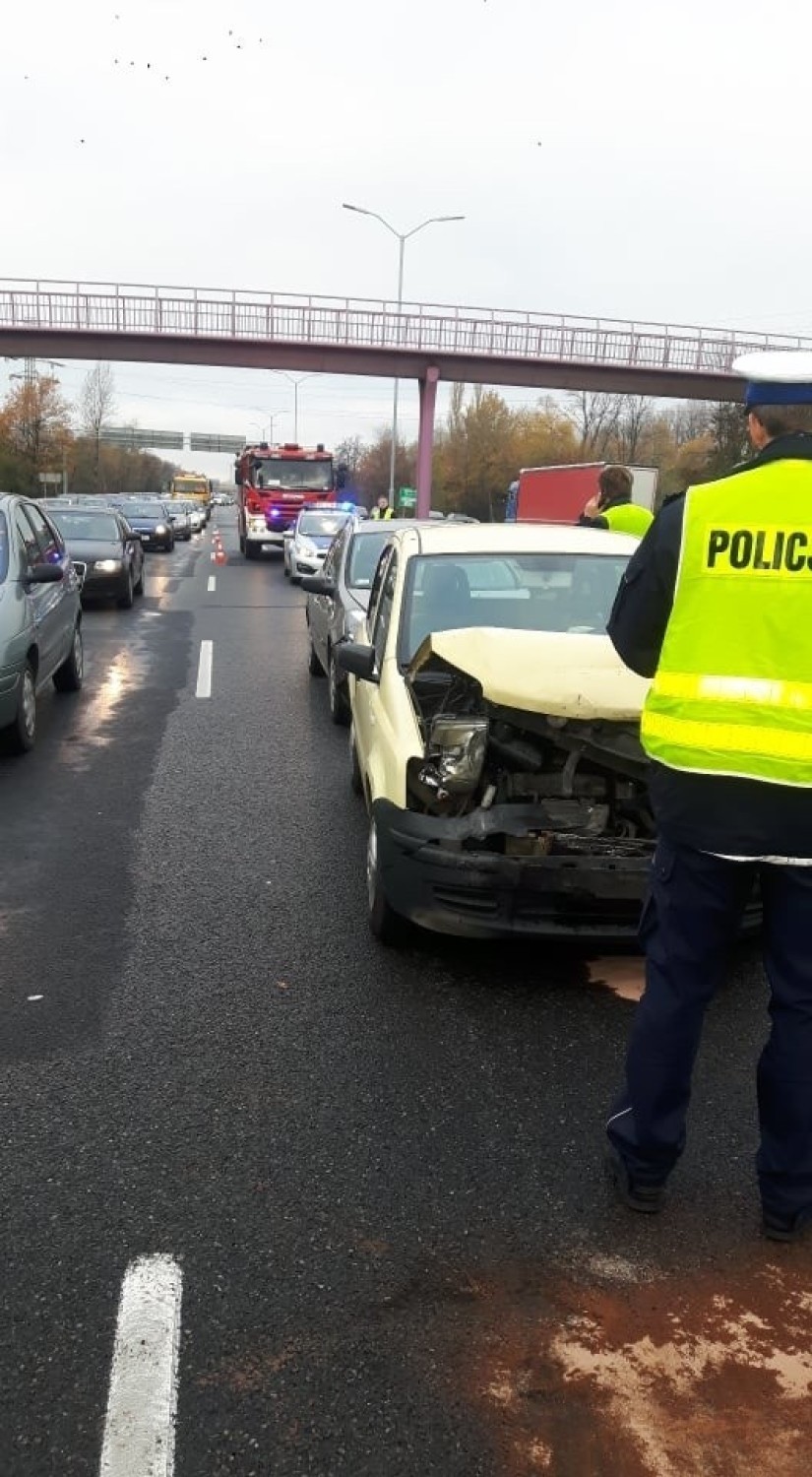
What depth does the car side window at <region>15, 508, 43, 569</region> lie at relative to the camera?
26.4 ft

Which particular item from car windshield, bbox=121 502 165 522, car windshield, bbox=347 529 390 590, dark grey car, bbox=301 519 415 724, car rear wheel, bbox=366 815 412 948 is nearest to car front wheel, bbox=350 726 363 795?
dark grey car, bbox=301 519 415 724

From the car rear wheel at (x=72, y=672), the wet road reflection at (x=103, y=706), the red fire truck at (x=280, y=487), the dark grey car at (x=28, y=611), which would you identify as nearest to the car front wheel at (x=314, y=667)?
the wet road reflection at (x=103, y=706)

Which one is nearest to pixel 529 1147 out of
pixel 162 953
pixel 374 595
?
pixel 162 953

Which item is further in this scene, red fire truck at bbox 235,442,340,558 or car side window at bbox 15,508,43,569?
red fire truck at bbox 235,442,340,558

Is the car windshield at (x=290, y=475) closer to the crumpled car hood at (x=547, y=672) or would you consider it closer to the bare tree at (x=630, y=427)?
the crumpled car hood at (x=547, y=672)

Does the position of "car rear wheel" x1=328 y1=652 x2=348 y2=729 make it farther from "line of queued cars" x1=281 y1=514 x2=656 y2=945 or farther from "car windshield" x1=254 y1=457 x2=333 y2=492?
"car windshield" x1=254 y1=457 x2=333 y2=492

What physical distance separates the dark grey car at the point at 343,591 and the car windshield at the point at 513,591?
2.31m

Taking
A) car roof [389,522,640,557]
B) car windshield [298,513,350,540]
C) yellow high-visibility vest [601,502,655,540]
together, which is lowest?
car windshield [298,513,350,540]

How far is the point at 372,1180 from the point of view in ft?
9.70

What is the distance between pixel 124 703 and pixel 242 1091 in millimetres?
6767

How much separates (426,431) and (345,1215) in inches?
1695

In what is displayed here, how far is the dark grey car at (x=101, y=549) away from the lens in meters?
16.6

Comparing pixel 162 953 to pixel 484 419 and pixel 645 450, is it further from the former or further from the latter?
pixel 645 450

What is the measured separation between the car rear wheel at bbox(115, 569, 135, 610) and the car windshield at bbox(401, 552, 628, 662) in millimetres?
12491
